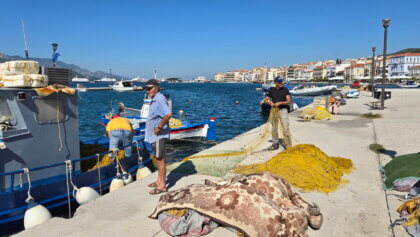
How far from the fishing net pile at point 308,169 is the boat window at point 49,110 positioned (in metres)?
4.21

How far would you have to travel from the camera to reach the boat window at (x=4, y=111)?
606 centimetres

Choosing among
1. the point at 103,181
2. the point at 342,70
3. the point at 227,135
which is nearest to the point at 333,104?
the point at 227,135

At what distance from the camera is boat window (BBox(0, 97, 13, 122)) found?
606 cm

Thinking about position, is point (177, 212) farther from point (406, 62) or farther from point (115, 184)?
point (406, 62)

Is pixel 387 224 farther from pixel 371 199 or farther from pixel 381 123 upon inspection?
pixel 381 123

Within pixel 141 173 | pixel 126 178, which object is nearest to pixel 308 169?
pixel 141 173

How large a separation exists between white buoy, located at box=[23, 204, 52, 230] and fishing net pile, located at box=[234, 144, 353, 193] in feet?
13.4

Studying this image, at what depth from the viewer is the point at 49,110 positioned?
21.6 feet

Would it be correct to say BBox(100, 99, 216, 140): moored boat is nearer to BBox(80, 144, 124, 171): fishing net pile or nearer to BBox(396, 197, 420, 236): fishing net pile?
BBox(80, 144, 124, 171): fishing net pile

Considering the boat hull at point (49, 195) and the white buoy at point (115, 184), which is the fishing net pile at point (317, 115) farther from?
the white buoy at point (115, 184)

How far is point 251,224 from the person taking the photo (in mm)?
4066

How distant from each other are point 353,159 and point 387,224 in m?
4.07

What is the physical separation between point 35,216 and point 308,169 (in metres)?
5.41

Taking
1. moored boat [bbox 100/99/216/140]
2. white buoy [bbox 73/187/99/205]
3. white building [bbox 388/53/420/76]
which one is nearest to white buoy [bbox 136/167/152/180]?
white buoy [bbox 73/187/99/205]
